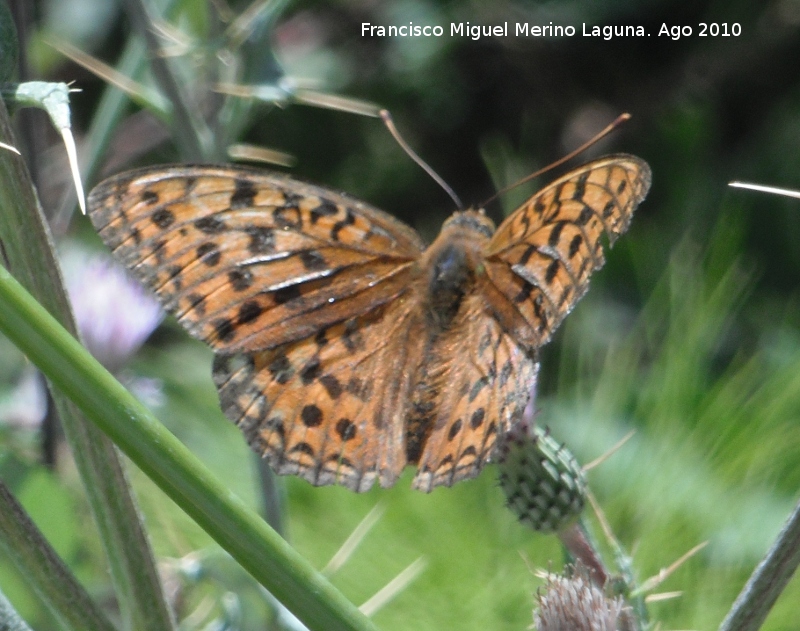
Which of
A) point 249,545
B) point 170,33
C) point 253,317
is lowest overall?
point 253,317

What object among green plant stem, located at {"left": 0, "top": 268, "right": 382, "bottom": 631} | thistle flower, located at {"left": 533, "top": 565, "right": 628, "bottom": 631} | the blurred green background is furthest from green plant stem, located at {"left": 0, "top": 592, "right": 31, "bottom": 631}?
the blurred green background

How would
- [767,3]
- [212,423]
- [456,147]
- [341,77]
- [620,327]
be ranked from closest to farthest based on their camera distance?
1. [212,423]
2. [620,327]
3. [767,3]
4. [341,77]
5. [456,147]

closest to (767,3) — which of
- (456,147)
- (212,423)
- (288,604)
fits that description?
(456,147)

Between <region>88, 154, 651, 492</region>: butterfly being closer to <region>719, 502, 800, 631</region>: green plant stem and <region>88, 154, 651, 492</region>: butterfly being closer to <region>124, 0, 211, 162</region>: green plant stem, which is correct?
<region>124, 0, 211, 162</region>: green plant stem

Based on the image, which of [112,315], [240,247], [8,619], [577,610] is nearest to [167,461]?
[8,619]

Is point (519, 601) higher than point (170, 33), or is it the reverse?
point (170, 33)

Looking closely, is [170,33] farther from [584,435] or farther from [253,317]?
[584,435]

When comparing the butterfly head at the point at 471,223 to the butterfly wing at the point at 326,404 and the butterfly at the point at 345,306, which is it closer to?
the butterfly at the point at 345,306
